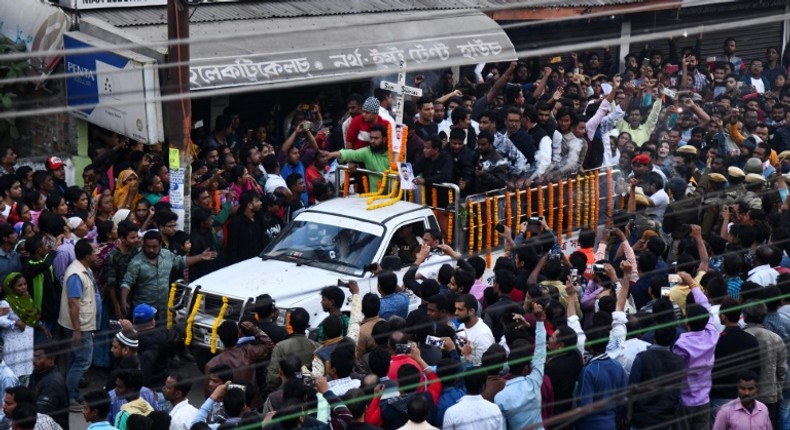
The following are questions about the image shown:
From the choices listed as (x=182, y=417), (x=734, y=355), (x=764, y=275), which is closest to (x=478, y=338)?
(x=734, y=355)

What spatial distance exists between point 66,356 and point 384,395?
13.1 ft

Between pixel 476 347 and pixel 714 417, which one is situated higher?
pixel 476 347

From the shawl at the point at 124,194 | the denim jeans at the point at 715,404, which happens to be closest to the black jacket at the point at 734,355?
the denim jeans at the point at 715,404

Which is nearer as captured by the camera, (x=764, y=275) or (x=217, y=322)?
(x=764, y=275)

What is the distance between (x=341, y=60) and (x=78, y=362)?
6607mm

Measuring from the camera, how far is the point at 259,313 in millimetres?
10719

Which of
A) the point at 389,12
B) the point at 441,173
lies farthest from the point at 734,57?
the point at 441,173

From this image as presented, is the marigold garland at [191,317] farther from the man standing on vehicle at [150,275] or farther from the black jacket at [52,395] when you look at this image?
the black jacket at [52,395]

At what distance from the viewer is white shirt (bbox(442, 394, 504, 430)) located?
8703 mm

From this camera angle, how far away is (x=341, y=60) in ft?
55.1

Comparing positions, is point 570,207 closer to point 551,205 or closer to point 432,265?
point 551,205

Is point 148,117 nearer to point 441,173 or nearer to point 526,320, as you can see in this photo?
point 441,173

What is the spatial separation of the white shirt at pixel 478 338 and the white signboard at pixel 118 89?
5.18 meters

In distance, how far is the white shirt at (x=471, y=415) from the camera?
8.70 meters
